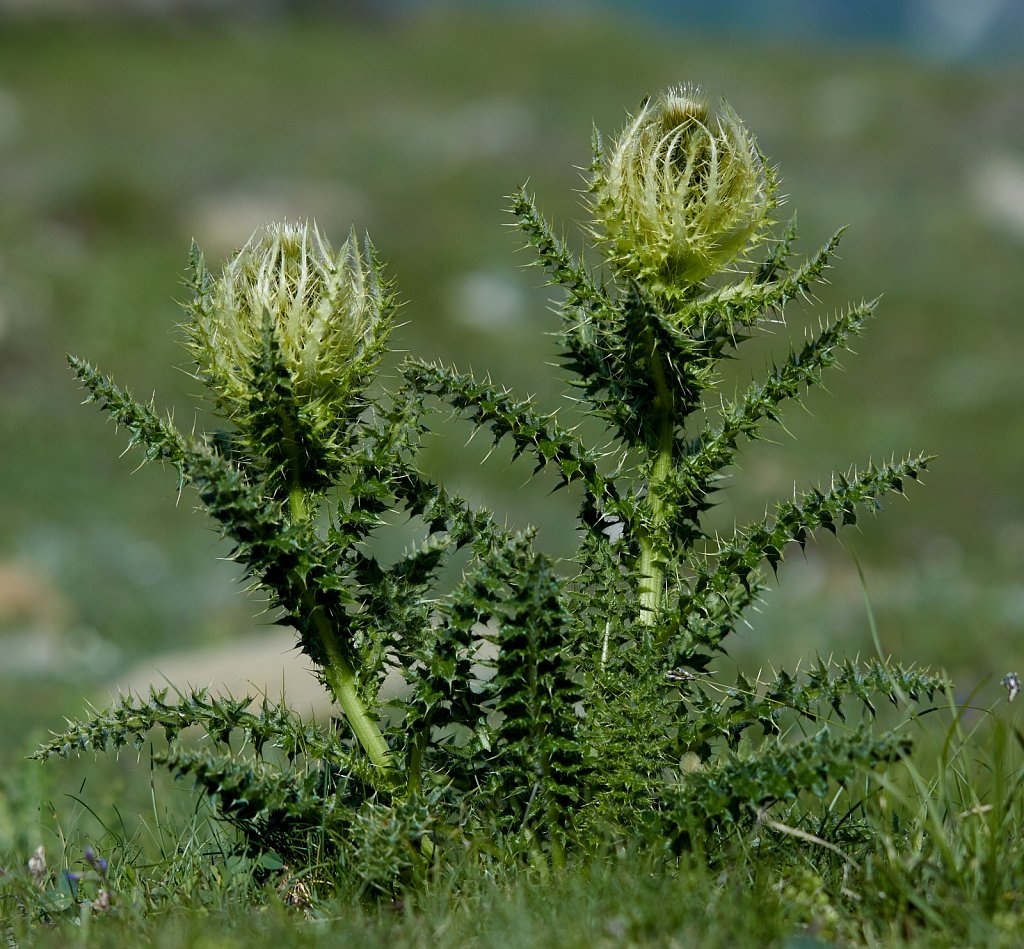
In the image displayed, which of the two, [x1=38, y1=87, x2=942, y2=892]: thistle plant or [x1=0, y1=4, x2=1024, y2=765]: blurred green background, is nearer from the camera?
[x1=38, y1=87, x2=942, y2=892]: thistle plant

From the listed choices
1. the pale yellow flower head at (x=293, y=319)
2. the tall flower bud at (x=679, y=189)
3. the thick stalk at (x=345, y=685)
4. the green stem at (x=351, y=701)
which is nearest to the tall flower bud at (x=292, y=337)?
the pale yellow flower head at (x=293, y=319)

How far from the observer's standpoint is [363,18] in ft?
152

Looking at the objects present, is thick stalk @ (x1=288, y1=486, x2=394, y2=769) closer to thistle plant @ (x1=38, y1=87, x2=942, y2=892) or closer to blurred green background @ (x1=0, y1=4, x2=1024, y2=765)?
thistle plant @ (x1=38, y1=87, x2=942, y2=892)

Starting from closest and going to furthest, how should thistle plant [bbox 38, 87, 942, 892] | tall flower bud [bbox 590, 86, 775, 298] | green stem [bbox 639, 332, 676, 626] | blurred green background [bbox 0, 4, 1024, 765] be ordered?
1. thistle plant [bbox 38, 87, 942, 892]
2. tall flower bud [bbox 590, 86, 775, 298]
3. green stem [bbox 639, 332, 676, 626]
4. blurred green background [bbox 0, 4, 1024, 765]

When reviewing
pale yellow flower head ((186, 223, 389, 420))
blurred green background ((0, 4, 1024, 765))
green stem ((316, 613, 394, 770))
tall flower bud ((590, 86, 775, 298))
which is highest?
blurred green background ((0, 4, 1024, 765))

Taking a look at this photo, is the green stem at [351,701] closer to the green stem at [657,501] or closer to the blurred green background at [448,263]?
the blurred green background at [448,263]

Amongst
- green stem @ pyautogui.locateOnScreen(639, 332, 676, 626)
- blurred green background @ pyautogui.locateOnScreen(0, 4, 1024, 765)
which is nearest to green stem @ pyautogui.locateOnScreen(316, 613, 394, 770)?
blurred green background @ pyautogui.locateOnScreen(0, 4, 1024, 765)

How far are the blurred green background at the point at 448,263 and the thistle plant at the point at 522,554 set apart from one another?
237 mm

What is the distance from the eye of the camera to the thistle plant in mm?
2566

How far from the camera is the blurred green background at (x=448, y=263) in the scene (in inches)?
379

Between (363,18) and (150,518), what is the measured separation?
38725 mm

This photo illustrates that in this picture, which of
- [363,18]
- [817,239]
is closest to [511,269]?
[817,239]

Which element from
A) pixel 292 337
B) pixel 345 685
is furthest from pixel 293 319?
pixel 345 685

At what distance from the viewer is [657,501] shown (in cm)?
285
